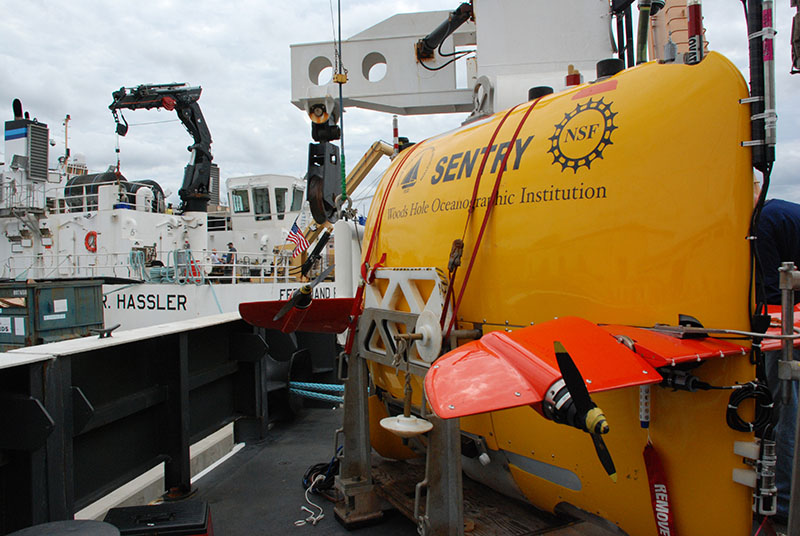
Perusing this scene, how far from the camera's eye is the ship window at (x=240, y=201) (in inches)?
898

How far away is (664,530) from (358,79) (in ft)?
17.3

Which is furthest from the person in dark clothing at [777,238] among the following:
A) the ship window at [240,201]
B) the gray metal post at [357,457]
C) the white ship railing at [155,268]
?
the ship window at [240,201]

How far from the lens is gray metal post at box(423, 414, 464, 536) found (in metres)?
2.43

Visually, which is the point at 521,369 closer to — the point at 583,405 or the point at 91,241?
the point at 583,405

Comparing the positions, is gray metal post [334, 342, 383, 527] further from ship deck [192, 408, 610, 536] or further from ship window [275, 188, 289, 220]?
ship window [275, 188, 289, 220]

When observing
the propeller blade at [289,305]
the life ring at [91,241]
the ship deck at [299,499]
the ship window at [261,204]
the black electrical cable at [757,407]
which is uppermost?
the ship window at [261,204]

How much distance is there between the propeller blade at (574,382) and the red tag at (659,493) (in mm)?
852

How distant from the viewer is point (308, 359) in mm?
6066

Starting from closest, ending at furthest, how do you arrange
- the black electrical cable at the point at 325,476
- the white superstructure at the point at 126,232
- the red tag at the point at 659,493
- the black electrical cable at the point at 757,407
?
the black electrical cable at the point at 757,407 < the red tag at the point at 659,493 < the black electrical cable at the point at 325,476 < the white superstructure at the point at 126,232

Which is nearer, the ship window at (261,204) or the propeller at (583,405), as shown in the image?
the propeller at (583,405)

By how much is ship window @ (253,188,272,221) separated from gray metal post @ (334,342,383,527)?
66.6 ft

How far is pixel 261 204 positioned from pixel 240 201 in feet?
3.30

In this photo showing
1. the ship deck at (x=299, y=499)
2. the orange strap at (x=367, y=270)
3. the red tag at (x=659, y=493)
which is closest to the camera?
the red tag at (x=659, y=493)

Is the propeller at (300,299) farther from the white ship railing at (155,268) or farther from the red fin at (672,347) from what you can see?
the white ship railing at (155,268)
